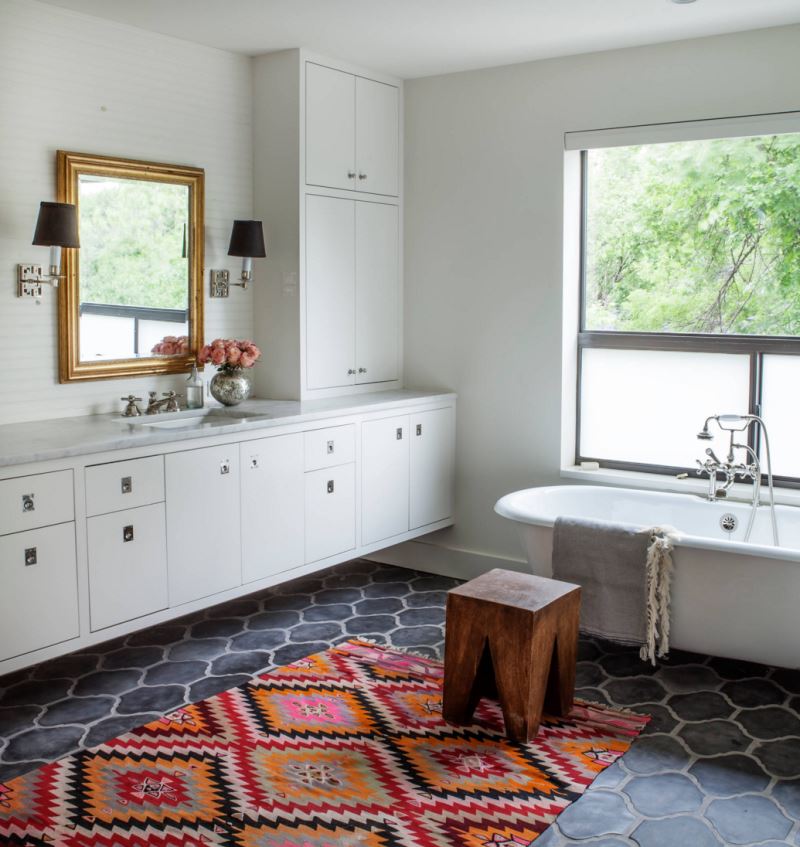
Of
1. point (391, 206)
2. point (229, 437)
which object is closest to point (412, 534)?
point (229, 437)

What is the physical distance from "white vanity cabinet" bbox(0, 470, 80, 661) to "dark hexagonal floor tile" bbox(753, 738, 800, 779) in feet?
7.84

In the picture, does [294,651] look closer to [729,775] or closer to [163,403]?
[163,403]

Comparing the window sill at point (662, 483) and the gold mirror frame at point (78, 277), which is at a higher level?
the gold mirror frame at point (78, 277)

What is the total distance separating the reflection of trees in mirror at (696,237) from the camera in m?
4.35

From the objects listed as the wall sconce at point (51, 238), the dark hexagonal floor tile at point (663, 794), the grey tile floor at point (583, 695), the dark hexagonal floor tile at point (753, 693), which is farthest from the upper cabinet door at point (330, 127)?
the dark hexagonal floor tile at point (663, 794)

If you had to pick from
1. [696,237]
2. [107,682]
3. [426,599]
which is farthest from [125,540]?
[696,237]

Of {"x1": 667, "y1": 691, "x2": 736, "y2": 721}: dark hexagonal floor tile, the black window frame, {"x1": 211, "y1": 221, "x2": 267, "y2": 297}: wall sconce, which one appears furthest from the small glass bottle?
{"x1": 667, "y1": 691, "x2": 736, "y2": 721}: dark hexagonal floor tile

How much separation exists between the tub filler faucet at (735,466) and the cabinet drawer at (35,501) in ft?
8.33

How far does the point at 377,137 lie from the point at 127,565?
2641mm

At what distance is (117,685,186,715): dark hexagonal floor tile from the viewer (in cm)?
348

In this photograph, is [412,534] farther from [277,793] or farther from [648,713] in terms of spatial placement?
[277,793]

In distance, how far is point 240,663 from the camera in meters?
3.93

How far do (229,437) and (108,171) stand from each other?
1261mm

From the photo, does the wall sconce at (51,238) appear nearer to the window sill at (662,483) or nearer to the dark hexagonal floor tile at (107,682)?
the dark hexagonal floor tile at (107,682)
